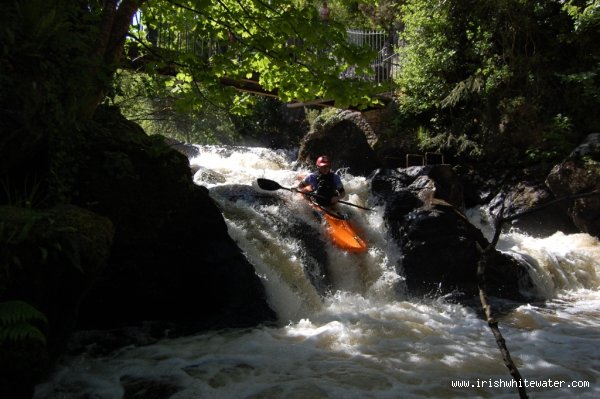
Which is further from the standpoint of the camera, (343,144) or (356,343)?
(343,144)

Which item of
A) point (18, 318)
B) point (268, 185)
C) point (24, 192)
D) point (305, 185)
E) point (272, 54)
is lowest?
point (18, 318)

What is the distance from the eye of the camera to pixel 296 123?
19.5 meters

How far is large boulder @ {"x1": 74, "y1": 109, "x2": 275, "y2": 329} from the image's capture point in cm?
446

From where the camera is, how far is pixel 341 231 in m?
6.90

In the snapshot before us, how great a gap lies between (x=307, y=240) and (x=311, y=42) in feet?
10.1

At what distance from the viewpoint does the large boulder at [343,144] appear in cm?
1230

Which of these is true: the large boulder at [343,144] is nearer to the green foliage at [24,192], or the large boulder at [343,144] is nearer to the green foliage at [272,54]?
the green foliage at [272,54]

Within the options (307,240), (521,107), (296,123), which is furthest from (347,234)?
(296,123)

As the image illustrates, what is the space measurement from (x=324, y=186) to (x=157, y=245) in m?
3.63

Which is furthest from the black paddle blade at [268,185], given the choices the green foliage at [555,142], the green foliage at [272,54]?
the green foliage at [555,142]

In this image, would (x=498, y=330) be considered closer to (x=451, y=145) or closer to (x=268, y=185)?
(x=268, y=185)

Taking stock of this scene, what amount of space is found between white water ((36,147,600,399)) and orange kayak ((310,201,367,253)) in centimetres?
17

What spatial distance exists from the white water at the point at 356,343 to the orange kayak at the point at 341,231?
17cm

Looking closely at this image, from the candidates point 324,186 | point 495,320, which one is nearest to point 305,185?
point 324,186
